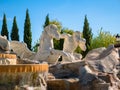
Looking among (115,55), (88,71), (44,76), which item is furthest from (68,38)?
(44,76)

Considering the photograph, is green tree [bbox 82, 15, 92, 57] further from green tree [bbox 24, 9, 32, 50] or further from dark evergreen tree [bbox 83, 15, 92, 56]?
green tree [bbox 24, 9, 32, 50]

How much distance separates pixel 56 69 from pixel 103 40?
27.4 m

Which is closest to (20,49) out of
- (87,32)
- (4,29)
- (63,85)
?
(63,85)

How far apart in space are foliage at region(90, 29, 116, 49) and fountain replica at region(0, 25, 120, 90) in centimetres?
2059

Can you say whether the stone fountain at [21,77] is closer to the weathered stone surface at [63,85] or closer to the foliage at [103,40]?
the weathered stone surface at [63,85]

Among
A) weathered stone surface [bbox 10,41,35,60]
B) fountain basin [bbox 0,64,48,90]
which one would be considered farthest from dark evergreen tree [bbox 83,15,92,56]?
fountain basin [bbox 0,64,48,90]

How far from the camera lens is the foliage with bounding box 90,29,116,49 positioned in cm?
4343

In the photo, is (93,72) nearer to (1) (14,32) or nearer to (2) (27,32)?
(1) (14,32)

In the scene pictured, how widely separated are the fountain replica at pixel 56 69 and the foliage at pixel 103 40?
20.6 m

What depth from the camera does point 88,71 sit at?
15.5 m

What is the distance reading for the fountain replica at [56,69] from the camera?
13062 millimetres

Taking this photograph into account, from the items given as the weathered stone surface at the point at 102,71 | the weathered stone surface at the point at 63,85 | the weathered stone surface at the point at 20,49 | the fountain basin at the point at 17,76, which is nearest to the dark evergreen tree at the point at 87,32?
the weathered stone surface at the point at 20,49

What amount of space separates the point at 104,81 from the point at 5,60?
4.32 m

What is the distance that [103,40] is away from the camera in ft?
147
